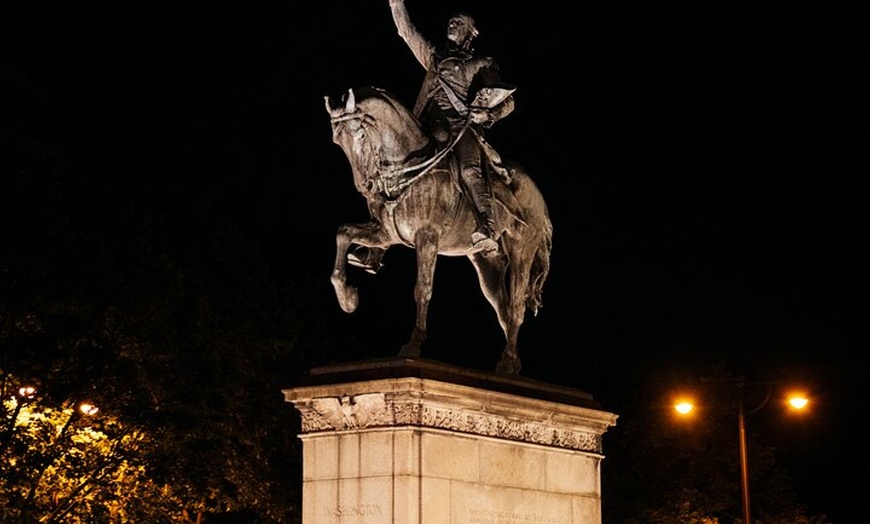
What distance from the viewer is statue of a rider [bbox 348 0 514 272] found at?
1872 centimetres

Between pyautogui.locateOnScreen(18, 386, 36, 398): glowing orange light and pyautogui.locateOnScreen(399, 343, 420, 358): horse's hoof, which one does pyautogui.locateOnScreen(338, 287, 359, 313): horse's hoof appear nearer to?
pyautogui.locateOnScreen(399, 343, 420, 358): horse's hoof

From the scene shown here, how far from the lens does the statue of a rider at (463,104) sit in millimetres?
18719

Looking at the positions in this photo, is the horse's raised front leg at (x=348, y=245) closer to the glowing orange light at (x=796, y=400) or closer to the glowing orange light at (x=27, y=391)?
the glowing orange light at (x=27, y=391)

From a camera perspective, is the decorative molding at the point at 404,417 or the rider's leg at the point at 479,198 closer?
the decorative molding at the point at 404,417

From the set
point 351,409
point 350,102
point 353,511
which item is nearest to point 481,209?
point 350,102

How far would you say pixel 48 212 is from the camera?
32250mm

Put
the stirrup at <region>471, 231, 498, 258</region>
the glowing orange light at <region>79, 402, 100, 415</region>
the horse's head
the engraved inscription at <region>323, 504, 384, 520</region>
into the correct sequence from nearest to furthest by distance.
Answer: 1. the engraved inscription at <region>323, 504, 384, 520</region>
2. the horse's head
3. the stirrup at <region>471, 231, 498, 258</region>
4. the glowing orange light at <region>79, 402, 100, 415</region>

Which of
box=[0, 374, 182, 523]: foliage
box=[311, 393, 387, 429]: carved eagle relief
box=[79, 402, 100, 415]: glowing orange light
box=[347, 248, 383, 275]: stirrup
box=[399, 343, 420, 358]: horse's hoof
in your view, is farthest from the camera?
box=[79, 402, 100, 415]: glowing orange light

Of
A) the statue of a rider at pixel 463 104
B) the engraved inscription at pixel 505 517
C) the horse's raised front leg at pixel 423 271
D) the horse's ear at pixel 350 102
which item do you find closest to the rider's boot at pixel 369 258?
the statue of a rider at pixel 463 104

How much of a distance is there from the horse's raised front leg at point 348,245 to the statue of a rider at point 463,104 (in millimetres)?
234

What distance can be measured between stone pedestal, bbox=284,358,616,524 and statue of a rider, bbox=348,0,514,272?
1705mm

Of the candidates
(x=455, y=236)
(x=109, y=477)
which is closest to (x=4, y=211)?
(x=109, y=477)

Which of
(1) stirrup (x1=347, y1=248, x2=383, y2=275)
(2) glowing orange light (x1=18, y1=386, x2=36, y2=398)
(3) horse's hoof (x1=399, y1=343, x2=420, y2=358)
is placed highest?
(2) glowing orange light (x1=18, y1=386, x2=36, y2=398)

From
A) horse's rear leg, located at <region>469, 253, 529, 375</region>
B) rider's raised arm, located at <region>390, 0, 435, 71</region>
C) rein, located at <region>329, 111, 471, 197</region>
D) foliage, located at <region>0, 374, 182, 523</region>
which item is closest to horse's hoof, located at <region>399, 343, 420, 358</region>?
rein, located at <region>329, 111, 471, 197</region>
